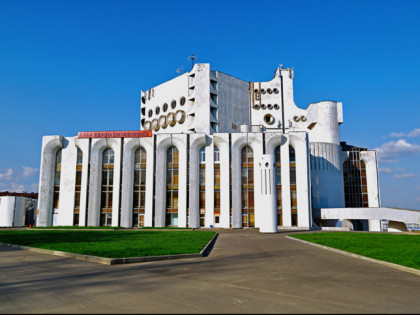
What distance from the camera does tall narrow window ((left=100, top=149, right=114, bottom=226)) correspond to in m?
50.2

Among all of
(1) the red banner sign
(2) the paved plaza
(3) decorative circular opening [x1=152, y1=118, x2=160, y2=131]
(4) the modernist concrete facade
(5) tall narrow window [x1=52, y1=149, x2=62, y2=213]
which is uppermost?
(3) decorative circular opening [x1=152, y1=118, x2=160, y2=131]

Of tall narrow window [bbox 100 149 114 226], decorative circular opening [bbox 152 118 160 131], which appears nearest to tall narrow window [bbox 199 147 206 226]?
tall narrow window [bbox 100 149 114 226]

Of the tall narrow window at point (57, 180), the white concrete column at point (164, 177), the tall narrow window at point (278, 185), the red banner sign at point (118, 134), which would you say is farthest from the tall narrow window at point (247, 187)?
the tall narrow window at point (57, 180)

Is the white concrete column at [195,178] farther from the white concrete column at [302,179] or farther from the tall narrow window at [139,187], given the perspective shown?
the white concrete column at [302,179]

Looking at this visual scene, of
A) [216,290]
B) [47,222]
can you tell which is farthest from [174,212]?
[216,290]

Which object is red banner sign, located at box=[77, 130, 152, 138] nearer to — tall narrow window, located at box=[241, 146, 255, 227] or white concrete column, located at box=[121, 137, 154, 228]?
white concrete column, located at box=[121, 137, 154, 228]

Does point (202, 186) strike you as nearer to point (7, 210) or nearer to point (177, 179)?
point (177, 179)

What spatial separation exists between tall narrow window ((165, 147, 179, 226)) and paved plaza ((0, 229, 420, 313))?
35.2 meters

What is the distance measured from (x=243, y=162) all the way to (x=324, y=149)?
18207 millimetres

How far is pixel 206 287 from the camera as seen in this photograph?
8867mm

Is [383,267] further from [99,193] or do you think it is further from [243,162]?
[99,193]

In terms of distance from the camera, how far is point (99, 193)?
5044cm

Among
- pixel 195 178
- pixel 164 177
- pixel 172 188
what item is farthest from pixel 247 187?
pixel 164 177

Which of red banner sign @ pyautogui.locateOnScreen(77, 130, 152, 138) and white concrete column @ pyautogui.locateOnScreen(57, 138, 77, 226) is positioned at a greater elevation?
red banner sign @ pyautogui.locateOnScreen(77, 130, 152, 138)
